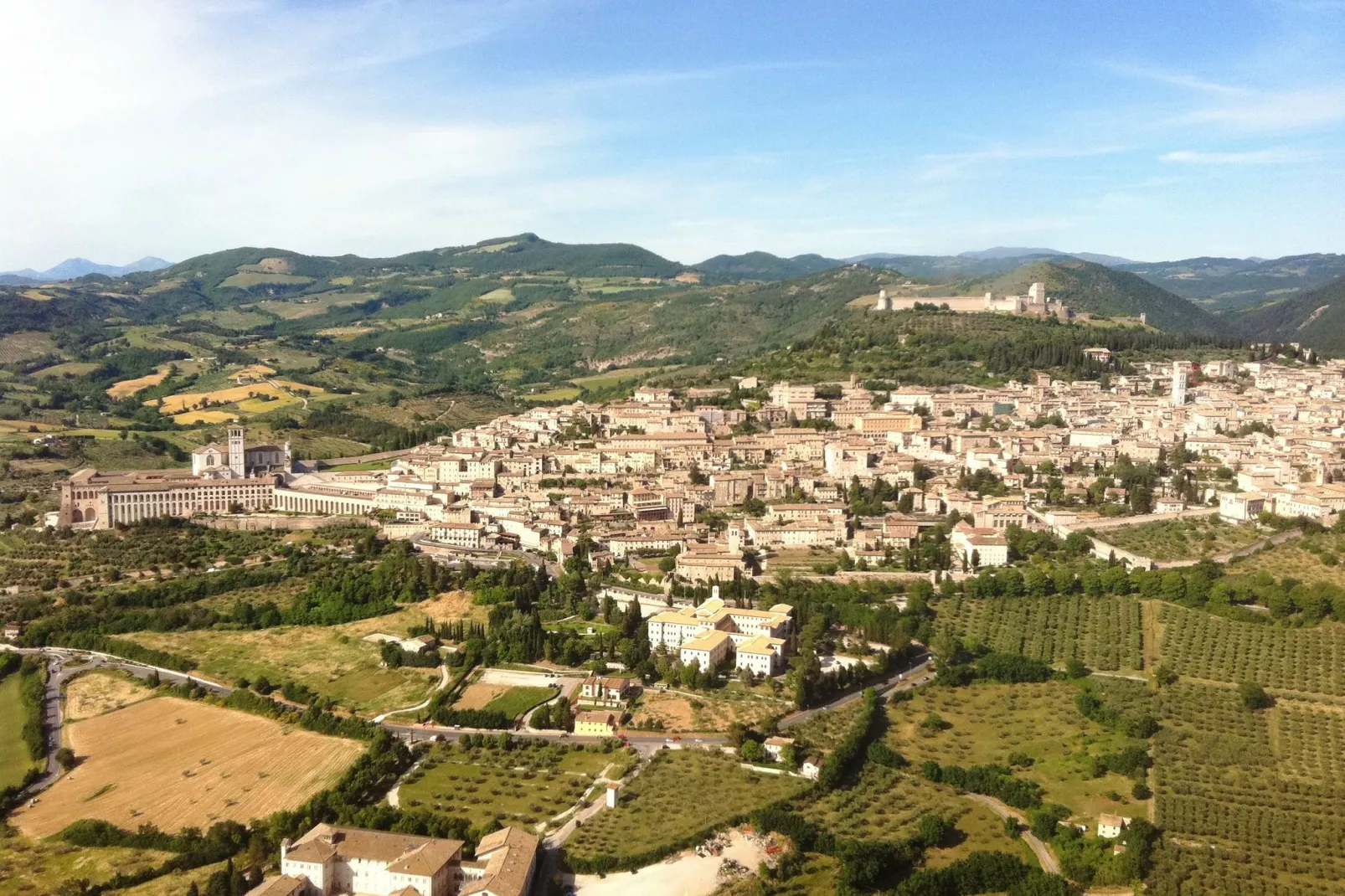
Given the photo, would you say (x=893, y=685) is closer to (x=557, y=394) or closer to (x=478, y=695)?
(x=478, y=695)

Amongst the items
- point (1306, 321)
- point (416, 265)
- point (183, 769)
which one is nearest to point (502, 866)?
point (183, 769)

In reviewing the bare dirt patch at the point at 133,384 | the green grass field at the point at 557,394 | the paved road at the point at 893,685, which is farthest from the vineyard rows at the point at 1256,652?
the bare dirt patch at the point at 133,384

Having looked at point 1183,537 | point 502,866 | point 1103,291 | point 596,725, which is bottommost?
point 502,866

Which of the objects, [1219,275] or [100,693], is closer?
[100,693]

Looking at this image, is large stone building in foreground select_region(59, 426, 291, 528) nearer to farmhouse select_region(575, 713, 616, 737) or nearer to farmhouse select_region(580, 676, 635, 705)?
farmhouse select_region(580, 676, 635, 705)

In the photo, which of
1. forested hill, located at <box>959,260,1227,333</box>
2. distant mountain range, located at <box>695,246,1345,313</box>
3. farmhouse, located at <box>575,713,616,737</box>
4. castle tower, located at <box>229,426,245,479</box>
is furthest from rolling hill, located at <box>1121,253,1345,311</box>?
farmhouse, located at <box>575,713,616,737</box>

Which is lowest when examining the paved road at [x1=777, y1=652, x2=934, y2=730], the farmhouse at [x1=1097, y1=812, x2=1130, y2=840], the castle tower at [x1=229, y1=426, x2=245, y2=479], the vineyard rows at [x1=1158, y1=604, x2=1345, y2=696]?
the farmhouse at [x1=1097, y1=812, x2=1130, y2=840]

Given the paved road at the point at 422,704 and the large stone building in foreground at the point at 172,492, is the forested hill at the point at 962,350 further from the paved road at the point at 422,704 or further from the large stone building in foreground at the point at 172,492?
the paved road at the point at 422,704
